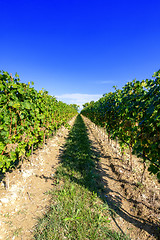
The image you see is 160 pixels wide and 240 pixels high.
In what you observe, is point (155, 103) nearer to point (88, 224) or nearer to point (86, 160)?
point (88, 224)

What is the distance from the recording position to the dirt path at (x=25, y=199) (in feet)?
8.10

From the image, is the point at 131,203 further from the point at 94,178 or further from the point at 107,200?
the point at 94,178

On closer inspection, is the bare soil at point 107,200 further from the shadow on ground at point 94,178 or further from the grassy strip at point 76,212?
the grassy strip at point 76,212

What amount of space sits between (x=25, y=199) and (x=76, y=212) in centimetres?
146

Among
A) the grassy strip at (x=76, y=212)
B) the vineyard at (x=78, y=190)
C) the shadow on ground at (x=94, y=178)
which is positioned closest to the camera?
the grassy strip at (x=76, y=212)

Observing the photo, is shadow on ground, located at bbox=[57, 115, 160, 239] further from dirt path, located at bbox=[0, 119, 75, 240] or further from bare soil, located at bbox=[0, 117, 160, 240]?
dirt path, located at bbox=[0, 119, 75, 240]

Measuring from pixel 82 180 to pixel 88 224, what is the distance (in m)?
1.51

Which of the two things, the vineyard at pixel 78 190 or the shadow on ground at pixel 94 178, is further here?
the shadow on ground at pixel 94 178

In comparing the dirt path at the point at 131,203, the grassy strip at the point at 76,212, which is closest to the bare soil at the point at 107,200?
the dirt path at the point at 131,203

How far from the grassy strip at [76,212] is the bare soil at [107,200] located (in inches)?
8.6

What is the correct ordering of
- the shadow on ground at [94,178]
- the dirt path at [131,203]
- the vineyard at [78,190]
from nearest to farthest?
the vineyard at [78,190] < the dirt path at [131,203] < the shadow on ground at [94,178]

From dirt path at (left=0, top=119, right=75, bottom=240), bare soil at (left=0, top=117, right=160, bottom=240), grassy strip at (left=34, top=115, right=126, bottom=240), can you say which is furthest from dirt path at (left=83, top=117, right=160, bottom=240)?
dirt path at (left=0, top=119, right=75, bottom=240)

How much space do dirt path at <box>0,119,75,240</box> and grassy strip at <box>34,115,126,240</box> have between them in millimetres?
249

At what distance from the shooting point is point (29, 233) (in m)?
2.38
